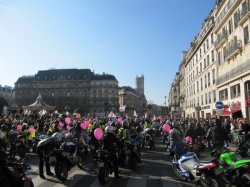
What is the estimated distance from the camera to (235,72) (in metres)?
26.0

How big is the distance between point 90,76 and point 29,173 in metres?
94.6

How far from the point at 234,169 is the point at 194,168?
94 centimetres

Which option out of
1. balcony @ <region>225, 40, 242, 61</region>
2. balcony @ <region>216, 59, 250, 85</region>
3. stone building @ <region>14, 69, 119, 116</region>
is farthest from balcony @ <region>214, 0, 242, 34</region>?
stone building @ <region>14, 69, 119, 116</region>

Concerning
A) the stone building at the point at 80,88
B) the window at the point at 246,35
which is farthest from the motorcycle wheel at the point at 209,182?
the stone building at the point at 80,88

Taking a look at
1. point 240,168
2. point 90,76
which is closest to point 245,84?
point 240,168

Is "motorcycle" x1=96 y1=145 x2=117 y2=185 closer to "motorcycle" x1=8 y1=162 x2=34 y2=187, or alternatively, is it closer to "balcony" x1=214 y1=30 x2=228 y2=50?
"motorcycle" x1=8 y1=162 x2=34 y2=187

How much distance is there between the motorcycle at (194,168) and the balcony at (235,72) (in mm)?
17043

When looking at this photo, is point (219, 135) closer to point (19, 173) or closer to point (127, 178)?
point (127, 178)

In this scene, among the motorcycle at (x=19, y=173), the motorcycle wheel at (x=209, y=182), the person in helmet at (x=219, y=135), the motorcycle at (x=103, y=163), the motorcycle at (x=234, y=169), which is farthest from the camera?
the person in helmet at (x=219, y=135)

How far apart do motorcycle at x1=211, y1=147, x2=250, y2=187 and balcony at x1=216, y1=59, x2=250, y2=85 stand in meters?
18.0

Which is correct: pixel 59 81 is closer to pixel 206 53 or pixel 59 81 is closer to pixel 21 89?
pixel 21 89

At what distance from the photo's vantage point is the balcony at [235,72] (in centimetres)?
2306

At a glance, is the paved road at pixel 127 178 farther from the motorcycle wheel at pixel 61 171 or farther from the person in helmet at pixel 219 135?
the person in helmet at pixel 219 135

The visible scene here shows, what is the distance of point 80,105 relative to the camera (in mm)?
94188
